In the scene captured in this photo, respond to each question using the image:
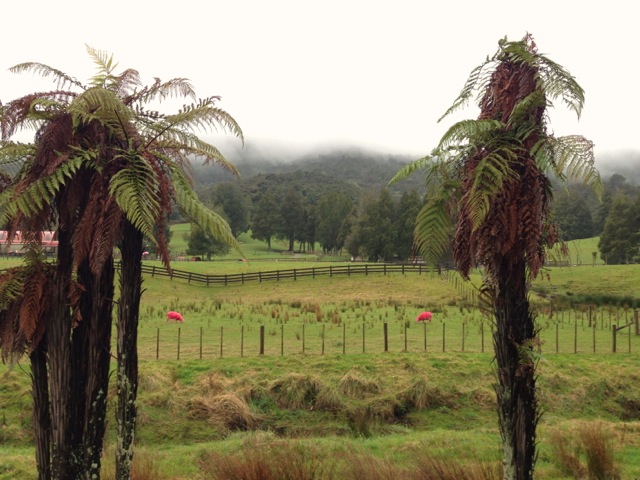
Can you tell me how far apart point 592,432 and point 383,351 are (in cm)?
1107

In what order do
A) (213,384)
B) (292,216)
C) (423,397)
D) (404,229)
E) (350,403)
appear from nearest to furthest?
(350,403)
(423,397)
(213,384)
(404,229)
(292,216)

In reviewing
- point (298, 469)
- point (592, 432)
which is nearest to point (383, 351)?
point (592, 432)

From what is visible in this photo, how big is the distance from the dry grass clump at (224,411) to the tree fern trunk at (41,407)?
8041mm

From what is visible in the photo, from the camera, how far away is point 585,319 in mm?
29609

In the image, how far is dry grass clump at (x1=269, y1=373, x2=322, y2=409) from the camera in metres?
14.2

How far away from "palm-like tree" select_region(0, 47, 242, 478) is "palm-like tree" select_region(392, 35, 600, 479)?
224cm

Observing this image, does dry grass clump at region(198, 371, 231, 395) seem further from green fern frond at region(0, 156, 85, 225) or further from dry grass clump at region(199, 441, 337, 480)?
green fern frond at region(0, 156, 85, 225)

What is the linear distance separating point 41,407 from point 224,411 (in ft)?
27.7

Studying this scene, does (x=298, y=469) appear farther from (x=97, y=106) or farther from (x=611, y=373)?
(x=611, y=373)

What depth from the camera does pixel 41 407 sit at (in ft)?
17.4

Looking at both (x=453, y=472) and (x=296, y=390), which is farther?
(x=296, y=390)

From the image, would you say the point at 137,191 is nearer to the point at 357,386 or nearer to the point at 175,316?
the point at 357,386

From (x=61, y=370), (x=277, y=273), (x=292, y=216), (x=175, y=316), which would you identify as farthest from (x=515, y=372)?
(x=292, y=216)

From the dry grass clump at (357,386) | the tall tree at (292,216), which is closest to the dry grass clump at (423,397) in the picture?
the dry grass clump at (357,386)
